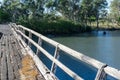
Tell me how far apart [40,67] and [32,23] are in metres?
78.2

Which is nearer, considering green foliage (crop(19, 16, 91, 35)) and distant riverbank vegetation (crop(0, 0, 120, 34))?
green foliage (crop(19, 16, 91, 35))

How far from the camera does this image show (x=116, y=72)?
12.1 ft

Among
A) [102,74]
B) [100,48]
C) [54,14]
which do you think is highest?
[102,74]

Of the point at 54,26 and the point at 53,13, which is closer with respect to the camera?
the point at 54,26

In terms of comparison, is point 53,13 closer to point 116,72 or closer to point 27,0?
point 27,0

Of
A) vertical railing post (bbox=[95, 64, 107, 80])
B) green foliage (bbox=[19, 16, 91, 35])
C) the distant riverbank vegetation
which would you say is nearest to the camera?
vertical railing post (bbox=[95, 64, 107, 80])

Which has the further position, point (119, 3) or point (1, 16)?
point (119, 3)

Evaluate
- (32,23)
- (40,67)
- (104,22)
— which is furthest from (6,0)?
(40,67)

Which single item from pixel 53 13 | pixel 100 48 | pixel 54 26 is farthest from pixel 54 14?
pixel 100 48

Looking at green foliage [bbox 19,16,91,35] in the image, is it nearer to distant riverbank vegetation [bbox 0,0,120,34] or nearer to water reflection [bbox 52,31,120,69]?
distant riverbank vegetation [bbox 0,0,120,34]

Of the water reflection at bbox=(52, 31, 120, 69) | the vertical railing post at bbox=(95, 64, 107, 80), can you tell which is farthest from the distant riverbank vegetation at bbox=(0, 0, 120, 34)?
the vertical railing post at bbox=(95, 64, 107, 80)

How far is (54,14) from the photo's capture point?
330 ft

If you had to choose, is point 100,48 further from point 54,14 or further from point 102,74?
point 54,14

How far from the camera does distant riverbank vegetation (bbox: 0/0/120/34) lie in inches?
3524
